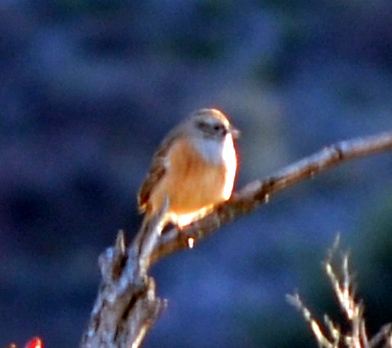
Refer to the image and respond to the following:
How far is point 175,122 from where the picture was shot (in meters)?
18.0

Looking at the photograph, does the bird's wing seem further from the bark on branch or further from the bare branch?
the bark on branch

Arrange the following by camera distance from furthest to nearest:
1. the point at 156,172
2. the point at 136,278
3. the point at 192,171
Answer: the point at 156,172 → the point at 192,171 → the point at 136,278

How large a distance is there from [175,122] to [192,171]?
35.7 ft

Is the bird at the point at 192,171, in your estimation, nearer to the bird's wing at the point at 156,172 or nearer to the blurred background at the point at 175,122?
the bird's wing at the point at 156,172

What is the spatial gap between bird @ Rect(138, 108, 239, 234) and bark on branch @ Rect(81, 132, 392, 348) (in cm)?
224

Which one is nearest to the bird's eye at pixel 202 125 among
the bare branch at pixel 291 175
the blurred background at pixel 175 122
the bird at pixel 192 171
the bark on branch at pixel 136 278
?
the bird at pixel 192 171

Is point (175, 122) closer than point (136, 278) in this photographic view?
No

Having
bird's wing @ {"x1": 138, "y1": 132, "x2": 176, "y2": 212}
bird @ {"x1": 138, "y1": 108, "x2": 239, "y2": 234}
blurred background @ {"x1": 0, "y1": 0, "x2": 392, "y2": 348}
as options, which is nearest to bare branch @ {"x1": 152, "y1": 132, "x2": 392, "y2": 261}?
bird @ {"x1": 138, "y1": 108, "x2": 239, "y2": 234}

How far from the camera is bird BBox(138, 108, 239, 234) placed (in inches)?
275

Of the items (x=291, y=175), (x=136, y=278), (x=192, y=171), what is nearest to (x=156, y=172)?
(x=192, y=171)

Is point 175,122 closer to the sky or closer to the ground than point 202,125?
closer to the sky

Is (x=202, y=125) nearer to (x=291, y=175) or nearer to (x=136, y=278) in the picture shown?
(x=291, y=175)

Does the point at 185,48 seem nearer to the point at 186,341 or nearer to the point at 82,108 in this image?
the point at 82,108

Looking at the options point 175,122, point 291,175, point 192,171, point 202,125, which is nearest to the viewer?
point 291,175
